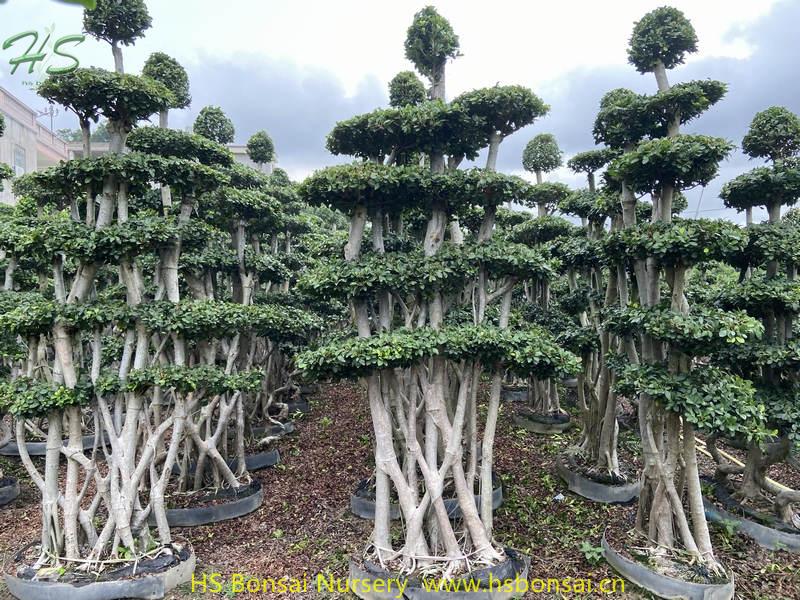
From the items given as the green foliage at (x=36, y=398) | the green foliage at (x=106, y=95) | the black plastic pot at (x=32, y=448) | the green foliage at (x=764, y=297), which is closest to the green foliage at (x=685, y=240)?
the green foliage at (x=764, y=297)

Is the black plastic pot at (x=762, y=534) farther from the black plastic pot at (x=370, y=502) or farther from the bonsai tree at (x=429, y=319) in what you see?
the bonsai tree at (x=429, y=319)

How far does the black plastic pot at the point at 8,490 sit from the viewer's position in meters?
8.98

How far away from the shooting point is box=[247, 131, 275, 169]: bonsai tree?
1436 cm

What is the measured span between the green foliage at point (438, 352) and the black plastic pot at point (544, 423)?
221 inches

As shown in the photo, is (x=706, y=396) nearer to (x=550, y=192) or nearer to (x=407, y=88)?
(x=407, y=88)

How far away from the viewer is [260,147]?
47.2 ft

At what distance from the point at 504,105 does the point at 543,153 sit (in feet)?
29.4

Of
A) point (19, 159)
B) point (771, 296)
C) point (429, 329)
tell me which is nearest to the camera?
point (429, 329)

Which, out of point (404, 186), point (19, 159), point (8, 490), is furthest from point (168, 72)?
point (19, 159)

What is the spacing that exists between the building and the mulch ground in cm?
1826

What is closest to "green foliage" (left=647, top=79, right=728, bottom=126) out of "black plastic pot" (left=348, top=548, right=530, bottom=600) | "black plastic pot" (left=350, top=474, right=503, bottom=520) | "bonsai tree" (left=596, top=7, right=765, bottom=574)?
"bonsai tree" (left=596, top=7, right=765, bottom=574)

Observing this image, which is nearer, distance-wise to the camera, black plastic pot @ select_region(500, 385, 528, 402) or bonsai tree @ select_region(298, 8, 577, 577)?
bonsai tree @ select_region(298, 8, 577, 577)

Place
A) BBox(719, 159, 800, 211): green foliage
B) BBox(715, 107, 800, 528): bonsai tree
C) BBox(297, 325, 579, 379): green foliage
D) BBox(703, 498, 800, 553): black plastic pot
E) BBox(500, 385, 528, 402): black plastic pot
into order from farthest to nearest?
BBox(500, 385, 528, 402): black plastic pot
BBox(719, 159, 800, 211): green foliage
BBox(703, 498, 800, 553): black plastic pot
BBox(715, 107, 800, 528): bonsai tree
BBox(297, 325, 579, 379): green foliage

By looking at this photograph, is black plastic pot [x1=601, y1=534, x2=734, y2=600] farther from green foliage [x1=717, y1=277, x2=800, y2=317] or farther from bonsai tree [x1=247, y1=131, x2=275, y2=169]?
bonsai tree [x1=247, y1=131, x2=275, y2=169]
